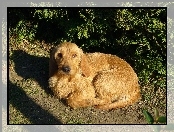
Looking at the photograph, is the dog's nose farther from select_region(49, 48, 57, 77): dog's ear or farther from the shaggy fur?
select_region(49, 48, 57, 77): dog's ear

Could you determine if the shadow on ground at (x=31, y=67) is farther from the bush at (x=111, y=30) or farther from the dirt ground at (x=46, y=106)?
the bush at (x=111, y=30)

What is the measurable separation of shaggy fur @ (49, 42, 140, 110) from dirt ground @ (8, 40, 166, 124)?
14 cm

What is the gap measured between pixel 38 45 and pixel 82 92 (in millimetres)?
1875

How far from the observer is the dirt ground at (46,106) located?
5590 millimetres

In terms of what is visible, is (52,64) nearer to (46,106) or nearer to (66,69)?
(66,69)

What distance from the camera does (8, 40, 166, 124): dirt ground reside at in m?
5.59

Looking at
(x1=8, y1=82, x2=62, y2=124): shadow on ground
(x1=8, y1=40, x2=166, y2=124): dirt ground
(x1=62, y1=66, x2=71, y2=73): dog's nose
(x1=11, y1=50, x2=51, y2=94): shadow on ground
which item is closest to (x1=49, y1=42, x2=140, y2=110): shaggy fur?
(x1=8, y1=40, x2=166, y2=124): dirt ground

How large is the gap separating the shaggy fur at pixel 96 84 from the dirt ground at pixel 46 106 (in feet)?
0.47

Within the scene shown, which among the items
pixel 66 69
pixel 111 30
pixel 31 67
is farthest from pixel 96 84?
pixel 31 67

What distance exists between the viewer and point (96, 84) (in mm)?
5559

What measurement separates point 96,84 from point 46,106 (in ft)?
3.03

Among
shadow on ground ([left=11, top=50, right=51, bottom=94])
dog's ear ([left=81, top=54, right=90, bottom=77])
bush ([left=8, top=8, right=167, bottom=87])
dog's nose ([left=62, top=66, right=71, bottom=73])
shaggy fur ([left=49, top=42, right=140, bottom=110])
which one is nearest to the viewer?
dog's nose ([left=62, top=66, right=71, bottom=73])

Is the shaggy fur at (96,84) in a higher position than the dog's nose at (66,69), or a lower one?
lower

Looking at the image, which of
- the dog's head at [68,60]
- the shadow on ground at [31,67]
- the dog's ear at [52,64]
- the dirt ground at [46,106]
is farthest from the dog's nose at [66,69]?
the shadow on ground at [31,67]
